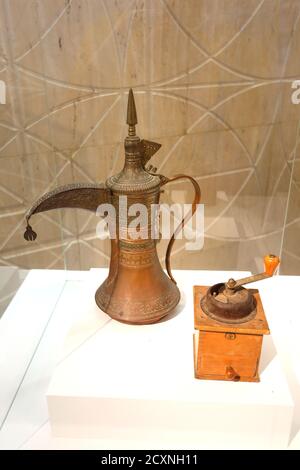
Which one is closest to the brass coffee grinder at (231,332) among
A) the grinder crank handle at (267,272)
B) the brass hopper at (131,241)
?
the grinder crank handle at (267,272)

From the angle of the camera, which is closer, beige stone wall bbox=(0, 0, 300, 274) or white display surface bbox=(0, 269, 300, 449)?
white display surface bbox=(0, 269, 300, 449)

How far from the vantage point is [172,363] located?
3.01 ft

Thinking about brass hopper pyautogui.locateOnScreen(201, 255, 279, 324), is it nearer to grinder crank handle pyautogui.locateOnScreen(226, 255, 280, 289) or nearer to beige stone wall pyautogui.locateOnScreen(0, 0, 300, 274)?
grinder crank handle pyautogui.locateOnScreen(226, 255, 280, 289)

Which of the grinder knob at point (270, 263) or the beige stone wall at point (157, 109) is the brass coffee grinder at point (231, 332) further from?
the beige stone wall at point (157, 109)

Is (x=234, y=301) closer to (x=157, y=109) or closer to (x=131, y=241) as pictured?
(x=131, y=241)

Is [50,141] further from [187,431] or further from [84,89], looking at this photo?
[187,431]

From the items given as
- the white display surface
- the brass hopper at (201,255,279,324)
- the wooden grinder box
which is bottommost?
the white display surface

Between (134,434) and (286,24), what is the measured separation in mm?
1348

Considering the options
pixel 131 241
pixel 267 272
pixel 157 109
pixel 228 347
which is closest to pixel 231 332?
pixel 228 347

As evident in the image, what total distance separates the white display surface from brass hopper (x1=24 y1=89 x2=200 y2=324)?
62 millimetres

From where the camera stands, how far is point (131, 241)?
968mm

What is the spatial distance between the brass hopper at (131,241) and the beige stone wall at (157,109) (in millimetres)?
413

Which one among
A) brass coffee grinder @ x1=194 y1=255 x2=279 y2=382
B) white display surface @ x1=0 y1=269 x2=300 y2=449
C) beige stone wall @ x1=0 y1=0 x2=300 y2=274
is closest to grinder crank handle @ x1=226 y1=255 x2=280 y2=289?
brass coffee grinder @ x1=194 y1=255 x2=279 y2=382

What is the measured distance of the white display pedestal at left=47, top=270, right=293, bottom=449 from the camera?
828 millimetres
